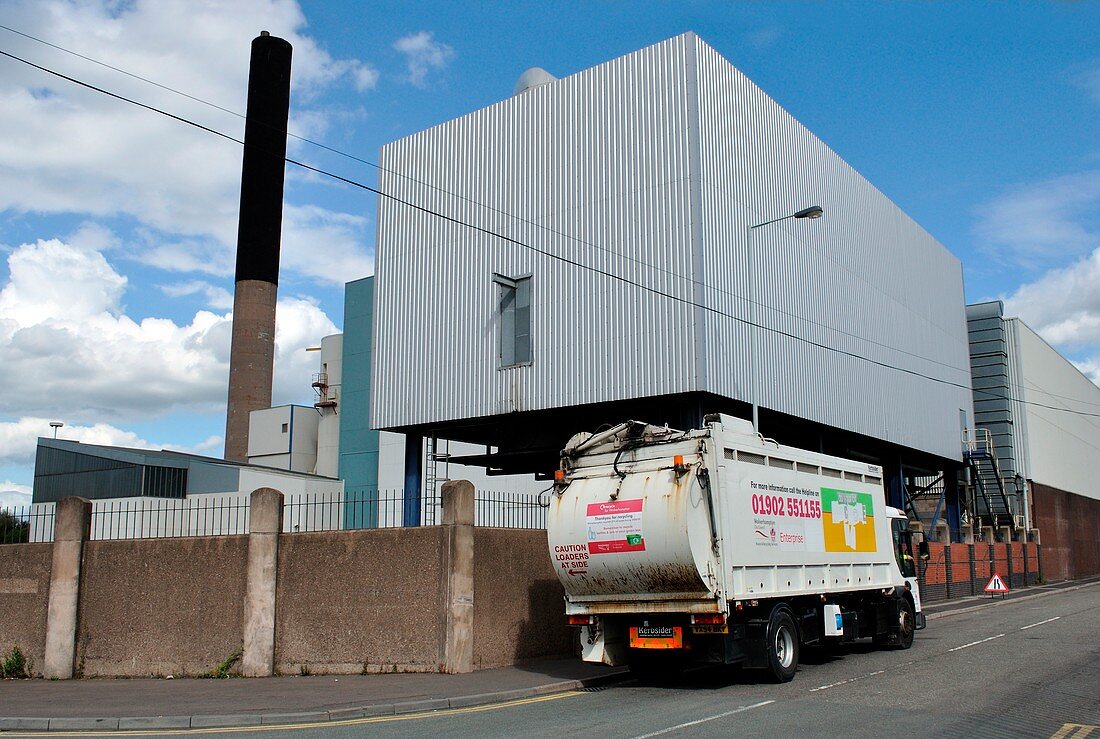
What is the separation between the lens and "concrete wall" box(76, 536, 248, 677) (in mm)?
16125

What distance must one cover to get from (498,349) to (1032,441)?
136ft

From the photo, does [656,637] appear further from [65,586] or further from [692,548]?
[65,586]

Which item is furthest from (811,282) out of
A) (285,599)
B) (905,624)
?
(285,599)

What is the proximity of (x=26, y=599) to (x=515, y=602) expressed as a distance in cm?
906

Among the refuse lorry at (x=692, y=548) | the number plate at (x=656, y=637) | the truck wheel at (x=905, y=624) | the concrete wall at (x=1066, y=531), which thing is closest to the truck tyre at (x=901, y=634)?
the truck wheel at (x=905, y=624)

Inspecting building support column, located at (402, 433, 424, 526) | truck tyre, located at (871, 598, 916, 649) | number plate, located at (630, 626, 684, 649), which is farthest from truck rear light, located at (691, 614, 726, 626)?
building support column, located at (402, 433, 424, 526)

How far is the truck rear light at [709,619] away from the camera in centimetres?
1239

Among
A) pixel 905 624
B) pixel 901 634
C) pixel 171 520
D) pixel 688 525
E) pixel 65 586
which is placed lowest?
pixel 901 634

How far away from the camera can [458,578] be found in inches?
598

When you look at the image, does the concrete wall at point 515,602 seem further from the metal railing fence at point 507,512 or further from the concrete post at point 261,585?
the concrete post at point 261,585

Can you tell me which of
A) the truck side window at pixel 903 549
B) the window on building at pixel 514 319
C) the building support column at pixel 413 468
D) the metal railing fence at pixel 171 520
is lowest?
the truck side window at pixel 903 549

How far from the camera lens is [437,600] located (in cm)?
1516

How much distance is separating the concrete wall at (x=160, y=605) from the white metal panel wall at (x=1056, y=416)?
160 ft

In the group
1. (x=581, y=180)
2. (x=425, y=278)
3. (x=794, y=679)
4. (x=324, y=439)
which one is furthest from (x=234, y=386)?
(x=794, y=679)
